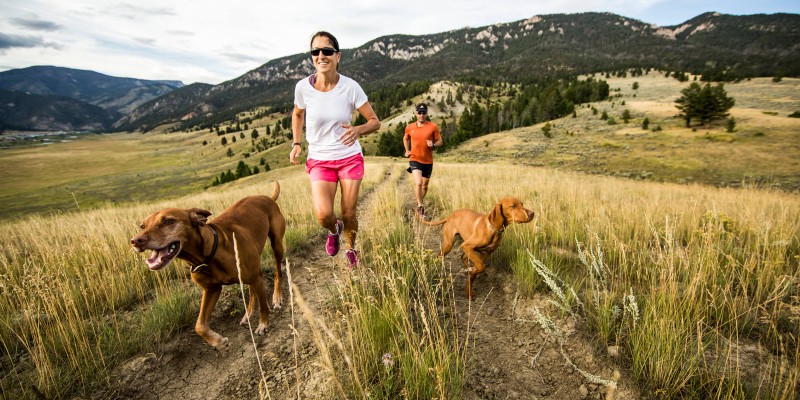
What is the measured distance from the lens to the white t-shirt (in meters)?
3.70

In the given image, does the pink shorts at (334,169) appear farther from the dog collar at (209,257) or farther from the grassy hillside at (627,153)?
the grassy hillside at (627,153)

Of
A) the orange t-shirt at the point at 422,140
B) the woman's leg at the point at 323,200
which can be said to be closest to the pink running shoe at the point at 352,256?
the woman's leg at the point at 323,200

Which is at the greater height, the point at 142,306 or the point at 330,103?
the point at 330,103

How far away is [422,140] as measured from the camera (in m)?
7.04

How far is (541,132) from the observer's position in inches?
1734

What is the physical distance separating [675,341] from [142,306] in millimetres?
4863

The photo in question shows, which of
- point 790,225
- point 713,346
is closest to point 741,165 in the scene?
point 790,225

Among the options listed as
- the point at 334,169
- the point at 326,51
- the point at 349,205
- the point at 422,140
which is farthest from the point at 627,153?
the point at 326,51

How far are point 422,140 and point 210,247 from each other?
529 centimetres

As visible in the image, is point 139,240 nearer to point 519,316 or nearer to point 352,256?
point 352,256

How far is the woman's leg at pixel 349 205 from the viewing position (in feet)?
12.7

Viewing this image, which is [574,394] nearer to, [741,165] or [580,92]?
[741,165]

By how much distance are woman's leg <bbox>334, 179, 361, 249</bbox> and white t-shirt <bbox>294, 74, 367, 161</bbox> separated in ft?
1.18

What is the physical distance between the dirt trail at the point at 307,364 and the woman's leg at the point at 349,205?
3.44 feet
